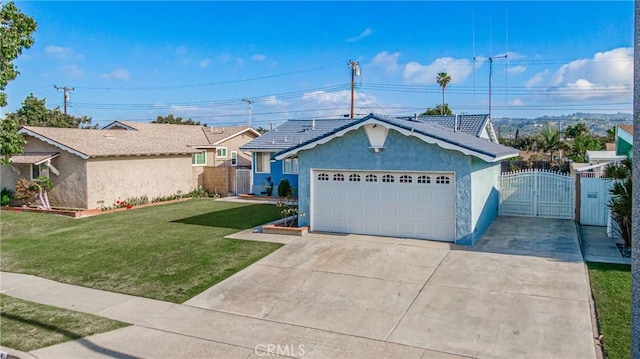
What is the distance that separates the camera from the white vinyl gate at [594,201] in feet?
52.3

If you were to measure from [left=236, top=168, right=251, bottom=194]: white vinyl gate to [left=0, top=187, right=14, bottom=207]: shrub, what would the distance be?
1150 cm

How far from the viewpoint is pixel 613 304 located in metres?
8.45

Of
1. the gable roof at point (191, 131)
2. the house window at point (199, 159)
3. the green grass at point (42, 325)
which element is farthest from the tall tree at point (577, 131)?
the green grass at point (42, 325)

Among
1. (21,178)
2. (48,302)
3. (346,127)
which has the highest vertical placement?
(346,127)

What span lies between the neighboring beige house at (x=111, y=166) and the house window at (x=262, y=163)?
A: 175 centimetres

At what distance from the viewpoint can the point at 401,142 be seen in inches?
547

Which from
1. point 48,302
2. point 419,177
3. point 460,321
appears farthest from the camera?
point 419,177

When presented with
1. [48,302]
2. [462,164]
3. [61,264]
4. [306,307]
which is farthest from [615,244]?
[61,264]

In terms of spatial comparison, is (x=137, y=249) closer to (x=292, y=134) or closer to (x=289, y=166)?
(x=289, y=166)

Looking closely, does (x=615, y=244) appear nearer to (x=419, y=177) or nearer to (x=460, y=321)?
(x=419, y=177)

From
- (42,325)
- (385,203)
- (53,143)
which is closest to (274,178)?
(53,143)

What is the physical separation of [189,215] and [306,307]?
12125 mm

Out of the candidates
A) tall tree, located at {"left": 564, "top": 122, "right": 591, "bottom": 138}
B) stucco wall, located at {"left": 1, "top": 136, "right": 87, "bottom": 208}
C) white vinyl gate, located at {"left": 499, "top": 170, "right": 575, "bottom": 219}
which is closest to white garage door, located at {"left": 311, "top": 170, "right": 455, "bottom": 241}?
white vinyl gate, located at {"left": 499, "top": 170, "right": 575, "bottom": 219}

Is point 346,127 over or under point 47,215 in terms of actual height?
over
